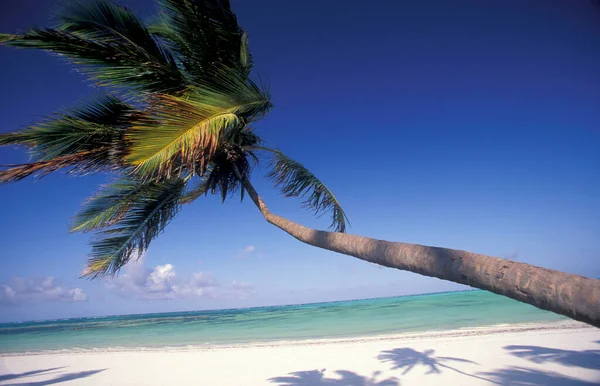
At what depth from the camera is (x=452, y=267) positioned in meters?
2.16

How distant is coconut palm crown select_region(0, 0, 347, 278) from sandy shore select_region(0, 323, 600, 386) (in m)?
5.60

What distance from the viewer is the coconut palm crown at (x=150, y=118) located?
10.6 ft

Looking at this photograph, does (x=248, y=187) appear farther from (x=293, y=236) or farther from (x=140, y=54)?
(x=140, y=54)

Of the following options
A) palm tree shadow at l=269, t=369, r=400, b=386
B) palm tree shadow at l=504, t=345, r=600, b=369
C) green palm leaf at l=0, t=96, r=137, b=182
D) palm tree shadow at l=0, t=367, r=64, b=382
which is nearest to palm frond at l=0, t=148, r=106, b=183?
green palm leaf at l=0, t=96, r=137, b=182

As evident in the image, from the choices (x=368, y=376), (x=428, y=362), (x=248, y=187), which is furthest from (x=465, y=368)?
(x=248, y=187)

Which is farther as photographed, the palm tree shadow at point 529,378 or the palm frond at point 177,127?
the palm tree shadow at point 529,378

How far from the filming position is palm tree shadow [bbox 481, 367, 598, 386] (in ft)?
21.5

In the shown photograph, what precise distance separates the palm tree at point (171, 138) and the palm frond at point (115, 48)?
0.04 feet

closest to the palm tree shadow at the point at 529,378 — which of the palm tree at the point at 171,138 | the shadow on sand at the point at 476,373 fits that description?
the shadow on sand at the point at 476,373

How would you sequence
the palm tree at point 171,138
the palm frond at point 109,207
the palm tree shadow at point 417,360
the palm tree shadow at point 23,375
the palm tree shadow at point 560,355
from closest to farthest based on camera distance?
the palm tree at point 171,138, the palm frond at point 109,207, the palm tree shadow at point 560,355, the palm tree shadow at point 417,360, the palm tree shadow at point 23,375

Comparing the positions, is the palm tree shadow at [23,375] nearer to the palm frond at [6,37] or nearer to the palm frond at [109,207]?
the palm frond at [109,207]

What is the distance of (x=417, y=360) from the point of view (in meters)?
8.93

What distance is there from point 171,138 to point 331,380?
736 cm

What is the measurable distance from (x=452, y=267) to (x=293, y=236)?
2352 mm
